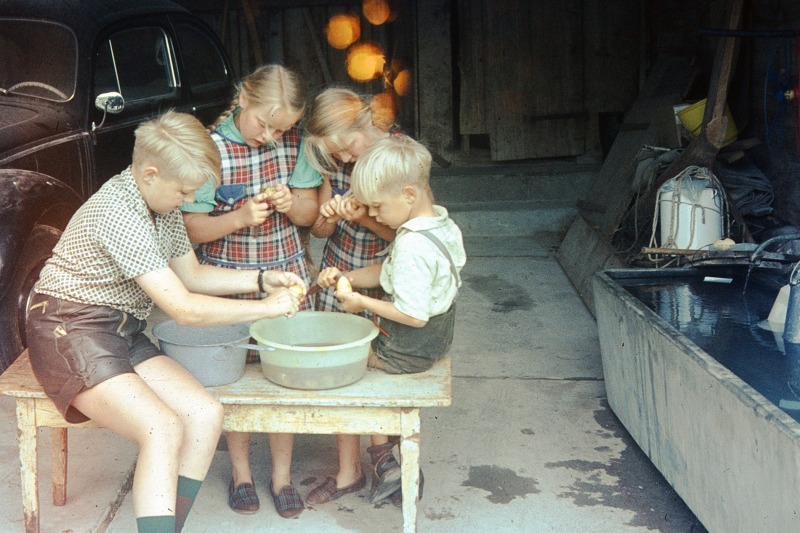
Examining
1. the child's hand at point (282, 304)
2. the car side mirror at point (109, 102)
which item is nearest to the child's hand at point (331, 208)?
the child's hand at point (282, 304)

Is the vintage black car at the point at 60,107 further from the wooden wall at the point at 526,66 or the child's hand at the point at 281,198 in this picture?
the wooden wall at the point at 526,66

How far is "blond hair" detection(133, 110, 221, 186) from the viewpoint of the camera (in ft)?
8.41

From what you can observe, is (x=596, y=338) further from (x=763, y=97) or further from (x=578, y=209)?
(x=578, y=209)

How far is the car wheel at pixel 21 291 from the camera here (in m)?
4.13

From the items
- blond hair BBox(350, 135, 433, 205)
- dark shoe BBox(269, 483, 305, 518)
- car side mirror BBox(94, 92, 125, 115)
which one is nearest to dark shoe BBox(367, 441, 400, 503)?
dark shoe BBox(269, 483, 305, 518)

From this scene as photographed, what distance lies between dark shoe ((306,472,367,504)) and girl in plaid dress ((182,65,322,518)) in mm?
70

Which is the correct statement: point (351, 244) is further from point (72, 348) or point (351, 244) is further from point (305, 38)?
point (305, 38)

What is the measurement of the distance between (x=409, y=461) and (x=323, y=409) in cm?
31

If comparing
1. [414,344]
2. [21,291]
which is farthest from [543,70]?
[414,344]

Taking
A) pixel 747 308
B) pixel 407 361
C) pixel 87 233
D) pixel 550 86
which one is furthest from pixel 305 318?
pixel 550 86

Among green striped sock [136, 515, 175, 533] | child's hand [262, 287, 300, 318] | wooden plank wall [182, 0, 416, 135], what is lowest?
green striped sock [136, 515, 175, 533]

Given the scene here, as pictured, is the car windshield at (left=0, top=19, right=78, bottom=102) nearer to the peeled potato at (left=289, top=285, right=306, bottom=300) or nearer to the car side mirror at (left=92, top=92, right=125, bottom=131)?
the car side mirror at (left=92, top=92, right=125, bottom=131)

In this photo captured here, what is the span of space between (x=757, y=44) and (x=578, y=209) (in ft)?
7.71

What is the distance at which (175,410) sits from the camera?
264 cm
